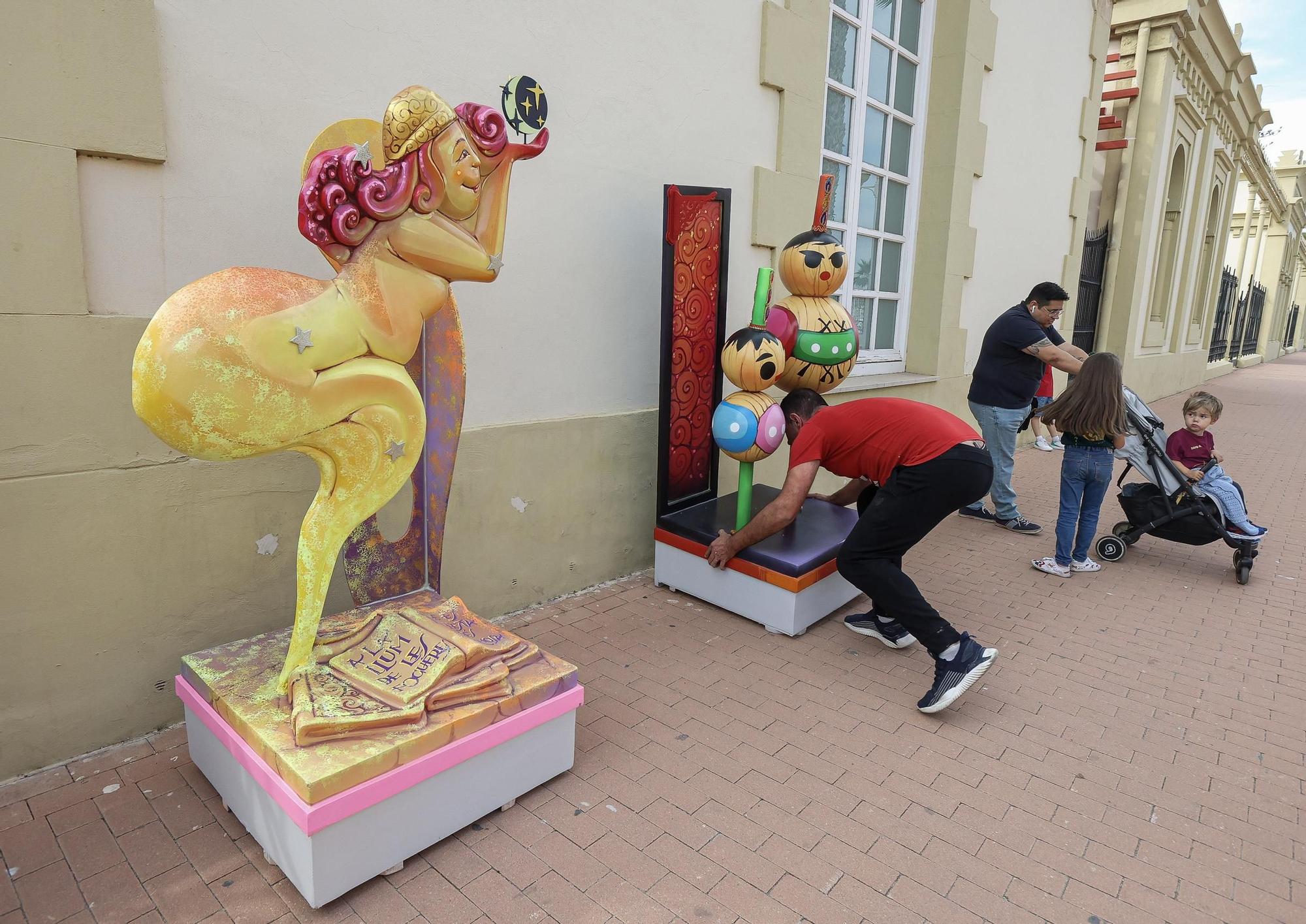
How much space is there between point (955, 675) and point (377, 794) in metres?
2.22

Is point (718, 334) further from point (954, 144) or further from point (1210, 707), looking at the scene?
point (954, 144)

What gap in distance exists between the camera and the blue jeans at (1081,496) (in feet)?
15.5

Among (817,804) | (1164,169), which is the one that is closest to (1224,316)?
(1164,169)

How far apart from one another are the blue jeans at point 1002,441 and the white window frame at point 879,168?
113 cm

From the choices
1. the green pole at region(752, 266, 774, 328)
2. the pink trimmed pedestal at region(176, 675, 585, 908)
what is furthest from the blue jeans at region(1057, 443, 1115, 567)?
the pink trimmed pedestal at region(176, 675, 585, 908)

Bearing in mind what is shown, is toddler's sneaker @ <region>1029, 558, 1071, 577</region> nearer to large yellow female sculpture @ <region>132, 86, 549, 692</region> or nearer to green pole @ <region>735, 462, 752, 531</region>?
green pole @ <region>735, 462, 752, 531</region>

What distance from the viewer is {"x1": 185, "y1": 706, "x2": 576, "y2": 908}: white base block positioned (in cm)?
203

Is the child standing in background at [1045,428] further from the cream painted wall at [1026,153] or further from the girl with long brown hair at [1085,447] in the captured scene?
the girl with long brown hair at [1085,447]

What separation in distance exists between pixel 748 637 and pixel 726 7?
11.9ft

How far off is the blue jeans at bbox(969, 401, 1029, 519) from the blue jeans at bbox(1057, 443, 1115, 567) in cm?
84

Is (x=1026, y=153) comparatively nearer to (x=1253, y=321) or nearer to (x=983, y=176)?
(x=983, y=176)

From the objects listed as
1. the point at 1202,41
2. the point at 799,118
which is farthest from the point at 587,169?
the point at 1202,41

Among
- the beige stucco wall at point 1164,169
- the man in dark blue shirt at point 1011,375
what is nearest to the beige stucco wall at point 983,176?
the man in dark blue shirt at point 1011,375

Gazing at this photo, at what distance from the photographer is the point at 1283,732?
311 cm
